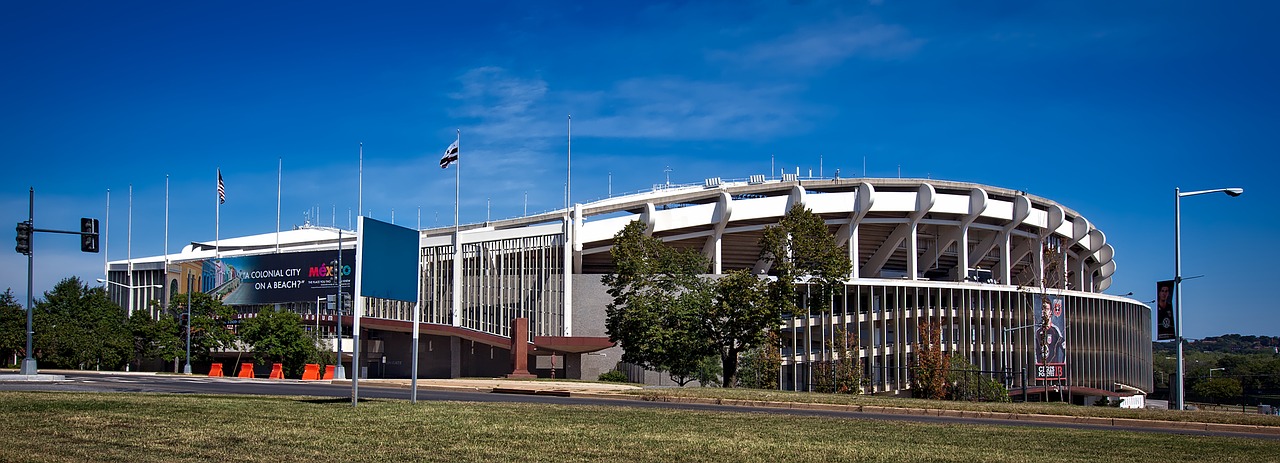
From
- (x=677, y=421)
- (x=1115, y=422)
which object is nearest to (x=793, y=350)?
(x=1115, y=422)

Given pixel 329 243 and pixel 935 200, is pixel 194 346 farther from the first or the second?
pixel 935 200

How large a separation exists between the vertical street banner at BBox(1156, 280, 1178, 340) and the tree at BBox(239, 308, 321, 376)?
1855 inches

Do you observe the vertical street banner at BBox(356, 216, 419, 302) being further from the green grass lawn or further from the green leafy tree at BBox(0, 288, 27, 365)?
the green leafy tree at BBox(0, 288, 27, 365)

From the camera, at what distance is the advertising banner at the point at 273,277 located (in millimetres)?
80562

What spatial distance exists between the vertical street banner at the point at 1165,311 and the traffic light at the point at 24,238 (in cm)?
3813

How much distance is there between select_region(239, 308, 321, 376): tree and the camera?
206ft

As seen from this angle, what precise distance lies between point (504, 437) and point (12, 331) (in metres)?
68.2

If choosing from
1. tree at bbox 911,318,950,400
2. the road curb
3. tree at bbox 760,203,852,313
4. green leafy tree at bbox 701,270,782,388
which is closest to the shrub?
green leafy tree at bbox 701,270,782,388

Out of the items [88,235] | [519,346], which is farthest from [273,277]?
[88,235]

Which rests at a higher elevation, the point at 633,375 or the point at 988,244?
the point at 988,244

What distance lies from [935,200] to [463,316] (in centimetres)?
3296

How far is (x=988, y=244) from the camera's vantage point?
267 feet

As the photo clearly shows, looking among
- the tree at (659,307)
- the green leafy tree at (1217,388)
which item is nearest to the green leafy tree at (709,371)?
the tree at (659,307)

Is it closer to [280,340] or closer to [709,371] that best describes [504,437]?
[709,371]
